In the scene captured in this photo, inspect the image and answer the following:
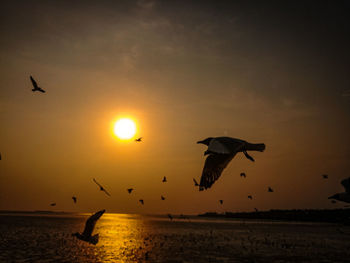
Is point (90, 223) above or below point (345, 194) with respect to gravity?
above

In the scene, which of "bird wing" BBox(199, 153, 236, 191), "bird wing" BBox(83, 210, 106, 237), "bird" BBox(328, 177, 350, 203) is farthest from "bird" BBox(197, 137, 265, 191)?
"bird wing" BBox(83, 210, 106, 237)

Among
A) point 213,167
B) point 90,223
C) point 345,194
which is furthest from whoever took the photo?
point 90,223

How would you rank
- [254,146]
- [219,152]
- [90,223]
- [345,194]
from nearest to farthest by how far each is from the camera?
1. [219,152]
2. [345,194]
3. [254,146]
4. [90,223]

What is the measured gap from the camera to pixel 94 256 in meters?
34.5

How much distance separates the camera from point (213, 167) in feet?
27.3

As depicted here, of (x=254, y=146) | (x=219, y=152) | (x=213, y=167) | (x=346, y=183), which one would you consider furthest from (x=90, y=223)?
(x=346, y=183)

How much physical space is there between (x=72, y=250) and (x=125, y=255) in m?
6.57

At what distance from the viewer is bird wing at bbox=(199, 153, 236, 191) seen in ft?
26.0

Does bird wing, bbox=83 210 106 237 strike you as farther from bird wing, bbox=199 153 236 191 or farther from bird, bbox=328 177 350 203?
bird, bbox=328 177 350 203

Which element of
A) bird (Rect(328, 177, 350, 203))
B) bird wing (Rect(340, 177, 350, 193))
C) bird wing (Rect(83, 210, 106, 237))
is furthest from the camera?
bird wing (Rect(83, 210, 106, 237))

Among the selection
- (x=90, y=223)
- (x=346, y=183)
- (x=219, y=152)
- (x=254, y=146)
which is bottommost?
(x=346, y=183)

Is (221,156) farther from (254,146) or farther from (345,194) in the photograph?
(345,194)

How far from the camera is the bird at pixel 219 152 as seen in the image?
294 inches

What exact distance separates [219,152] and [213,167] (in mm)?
1253
